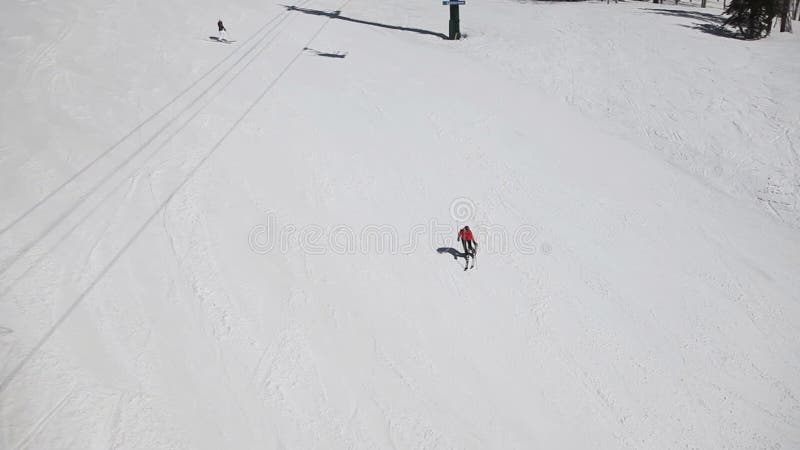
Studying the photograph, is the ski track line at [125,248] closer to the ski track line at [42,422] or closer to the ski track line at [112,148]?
the ski track line at [42,422]

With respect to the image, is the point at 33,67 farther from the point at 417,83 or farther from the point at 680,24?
the point at 680,24

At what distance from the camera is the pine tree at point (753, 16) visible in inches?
930

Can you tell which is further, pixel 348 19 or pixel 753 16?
pixel 348 19

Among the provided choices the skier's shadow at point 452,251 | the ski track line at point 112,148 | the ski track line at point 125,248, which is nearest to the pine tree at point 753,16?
the skier's shadow at point 452,251

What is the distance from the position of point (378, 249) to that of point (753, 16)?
83.7 ft

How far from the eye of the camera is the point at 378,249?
10680mm

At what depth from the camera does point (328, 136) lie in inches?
564

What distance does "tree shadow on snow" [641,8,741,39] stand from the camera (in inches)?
990

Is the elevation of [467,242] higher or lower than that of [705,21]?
lower

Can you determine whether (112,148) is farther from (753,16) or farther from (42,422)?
(753,16)

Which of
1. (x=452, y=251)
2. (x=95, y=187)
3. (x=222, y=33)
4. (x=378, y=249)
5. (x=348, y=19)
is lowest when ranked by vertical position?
(x=452, y=251)

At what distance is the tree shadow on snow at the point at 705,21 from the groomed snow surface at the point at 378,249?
6403 mm

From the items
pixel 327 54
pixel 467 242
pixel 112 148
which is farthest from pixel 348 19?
pixel 467 242

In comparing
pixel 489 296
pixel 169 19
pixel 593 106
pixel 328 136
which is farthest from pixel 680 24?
pixel 169 19
